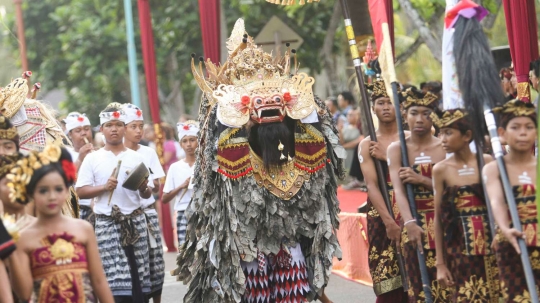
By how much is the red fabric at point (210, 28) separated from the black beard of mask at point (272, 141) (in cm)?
514

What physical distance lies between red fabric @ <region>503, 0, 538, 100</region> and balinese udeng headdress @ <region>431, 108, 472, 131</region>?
3014mm

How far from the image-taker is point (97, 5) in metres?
27.0

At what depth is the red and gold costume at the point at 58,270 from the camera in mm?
6605

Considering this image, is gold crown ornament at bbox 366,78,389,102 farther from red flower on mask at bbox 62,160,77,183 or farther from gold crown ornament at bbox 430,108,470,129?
red flower on mask at bbox 62,160,77,183

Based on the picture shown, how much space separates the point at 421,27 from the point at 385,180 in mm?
6583

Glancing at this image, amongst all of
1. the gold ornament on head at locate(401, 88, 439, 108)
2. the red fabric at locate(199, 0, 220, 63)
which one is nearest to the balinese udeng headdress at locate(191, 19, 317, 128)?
the gold ornament on head at locate(401, 88, 439, 108)

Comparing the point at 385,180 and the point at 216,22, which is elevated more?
the point at 216,22

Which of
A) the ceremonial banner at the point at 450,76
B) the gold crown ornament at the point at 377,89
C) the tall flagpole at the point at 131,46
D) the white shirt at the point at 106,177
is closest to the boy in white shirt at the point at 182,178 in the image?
the white shirt at the point at 106,177

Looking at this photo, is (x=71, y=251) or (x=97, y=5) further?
(x=97, y=5)

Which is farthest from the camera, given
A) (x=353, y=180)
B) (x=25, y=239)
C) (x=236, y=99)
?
(x=353, y=180)

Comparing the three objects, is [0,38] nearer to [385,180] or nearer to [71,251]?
[385,180]

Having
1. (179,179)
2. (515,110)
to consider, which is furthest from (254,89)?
(179,179)

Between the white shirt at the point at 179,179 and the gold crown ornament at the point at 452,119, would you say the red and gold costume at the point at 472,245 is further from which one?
the white shirt at the point at 179,179

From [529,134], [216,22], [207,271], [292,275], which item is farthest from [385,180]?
[216,22]
